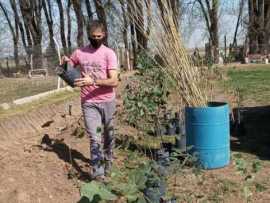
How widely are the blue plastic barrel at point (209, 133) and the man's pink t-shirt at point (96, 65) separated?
112 cm

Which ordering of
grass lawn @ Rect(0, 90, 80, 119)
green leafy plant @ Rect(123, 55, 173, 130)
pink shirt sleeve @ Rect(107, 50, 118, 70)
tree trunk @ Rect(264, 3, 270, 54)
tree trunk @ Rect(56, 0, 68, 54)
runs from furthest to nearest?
tree trunk @ Rect(56, 0, 68, 54) → tree trunk @ Rect(264, 3, 270, 54) → grass lawn @ Rect(0, 90, 80, 119) → green leafy plant @ Rect(123, 55, 173, 130) → pink shirt sleeve @ Rect(107, 50, 118, 70)

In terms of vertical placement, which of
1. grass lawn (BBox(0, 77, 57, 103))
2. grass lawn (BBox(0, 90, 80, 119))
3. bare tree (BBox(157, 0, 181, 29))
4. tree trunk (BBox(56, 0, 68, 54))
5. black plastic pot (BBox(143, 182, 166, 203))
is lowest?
grass lawn (BBox(0, 77, 57, 103))

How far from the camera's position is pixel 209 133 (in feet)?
18.9

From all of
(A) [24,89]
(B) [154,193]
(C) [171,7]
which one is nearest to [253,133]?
(C) [171,7]

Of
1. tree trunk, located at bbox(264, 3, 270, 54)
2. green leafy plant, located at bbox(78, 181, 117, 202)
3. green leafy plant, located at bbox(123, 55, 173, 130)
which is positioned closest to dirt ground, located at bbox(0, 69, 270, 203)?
green leafy plant, located at bbox(123, 55, 173, 130)

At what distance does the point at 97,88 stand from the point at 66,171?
0.93 metres

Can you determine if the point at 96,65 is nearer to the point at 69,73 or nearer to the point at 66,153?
the point at 69,73

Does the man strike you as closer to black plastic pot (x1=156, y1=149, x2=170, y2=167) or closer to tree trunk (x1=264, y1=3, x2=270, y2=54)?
black plastic pot (x1=156, y1=149, x2=170, y2=167)

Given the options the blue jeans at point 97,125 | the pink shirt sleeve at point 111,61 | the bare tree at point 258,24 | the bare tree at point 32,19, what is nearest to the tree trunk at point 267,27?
the bare tree at point 258,24

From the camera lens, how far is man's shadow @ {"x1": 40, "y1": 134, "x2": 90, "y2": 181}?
5.37 meters

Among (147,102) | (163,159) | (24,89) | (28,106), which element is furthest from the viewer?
(24,89)

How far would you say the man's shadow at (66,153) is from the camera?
537 centimetres

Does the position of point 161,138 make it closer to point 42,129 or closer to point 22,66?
point 42,129

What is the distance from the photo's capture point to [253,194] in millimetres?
4844
